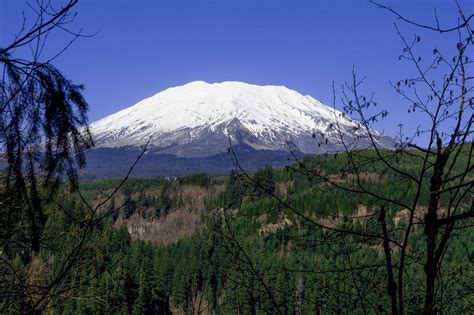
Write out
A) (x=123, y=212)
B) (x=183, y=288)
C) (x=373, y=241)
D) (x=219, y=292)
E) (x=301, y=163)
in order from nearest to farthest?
1. (x=373, y=241)
2. (x=301, y=163)
3. (x=219, y=292)
4. (x=183, y=288)
5. (x=123, y=212)

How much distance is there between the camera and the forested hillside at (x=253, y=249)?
3.32 metres

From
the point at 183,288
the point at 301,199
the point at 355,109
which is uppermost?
the point at 355,109

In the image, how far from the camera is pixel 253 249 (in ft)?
212

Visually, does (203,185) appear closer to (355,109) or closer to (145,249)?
(145,249)

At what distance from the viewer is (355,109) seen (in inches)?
142

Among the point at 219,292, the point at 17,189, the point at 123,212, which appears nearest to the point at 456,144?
the point at 17,189

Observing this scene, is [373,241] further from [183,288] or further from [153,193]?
[153,193]

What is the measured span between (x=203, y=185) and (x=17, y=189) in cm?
14337

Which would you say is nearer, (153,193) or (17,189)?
(17,189)

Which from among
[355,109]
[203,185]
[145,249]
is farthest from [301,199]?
[355,109]

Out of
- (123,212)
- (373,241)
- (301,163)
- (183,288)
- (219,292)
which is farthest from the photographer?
(123,212)

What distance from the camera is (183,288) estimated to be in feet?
208

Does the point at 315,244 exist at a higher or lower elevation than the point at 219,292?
higher

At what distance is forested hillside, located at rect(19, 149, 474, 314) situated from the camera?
10.9 feet
